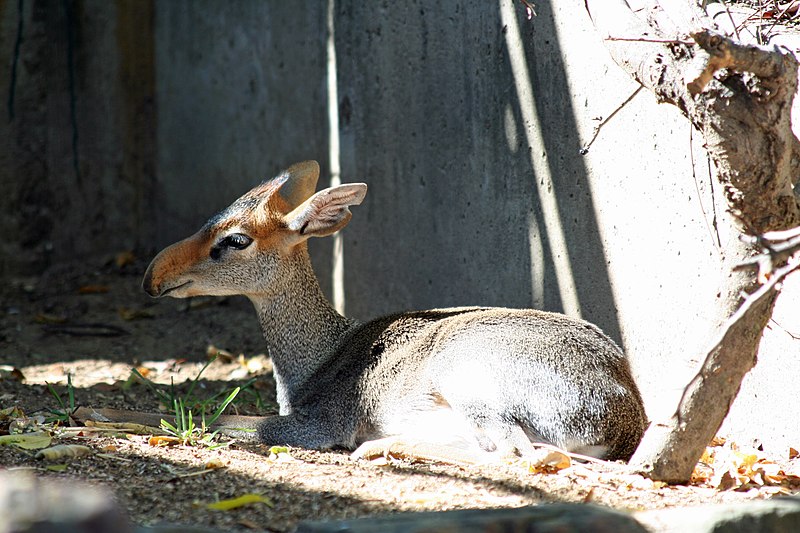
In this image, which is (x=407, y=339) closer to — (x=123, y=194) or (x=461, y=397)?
(x=461, y=397)

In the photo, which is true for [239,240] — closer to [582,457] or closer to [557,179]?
[557,179]

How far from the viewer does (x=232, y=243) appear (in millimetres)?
5199

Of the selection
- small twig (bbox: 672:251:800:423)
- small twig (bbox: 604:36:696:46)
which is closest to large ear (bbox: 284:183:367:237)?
small twig (bbox: 604:36:696:46)

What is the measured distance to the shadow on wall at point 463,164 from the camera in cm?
513

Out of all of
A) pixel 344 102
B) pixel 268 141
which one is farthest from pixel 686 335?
pixel 268 141

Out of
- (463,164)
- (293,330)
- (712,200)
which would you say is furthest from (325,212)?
(712,200)

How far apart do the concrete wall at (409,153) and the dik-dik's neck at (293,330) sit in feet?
3.24

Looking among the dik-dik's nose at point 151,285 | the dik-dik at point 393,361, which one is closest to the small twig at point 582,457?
the dik-dik at point 393,361

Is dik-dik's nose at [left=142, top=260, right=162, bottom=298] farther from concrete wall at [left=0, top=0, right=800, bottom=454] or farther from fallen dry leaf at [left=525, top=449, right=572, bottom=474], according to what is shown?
fallen dry leaf at [left=525, top=449, right=572, bottom=474]

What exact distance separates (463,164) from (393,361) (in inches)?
56.2

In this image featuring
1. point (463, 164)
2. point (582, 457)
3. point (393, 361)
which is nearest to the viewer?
point (582, 457)

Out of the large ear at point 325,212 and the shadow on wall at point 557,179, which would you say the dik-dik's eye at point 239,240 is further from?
the shadow on wall at point 557,179

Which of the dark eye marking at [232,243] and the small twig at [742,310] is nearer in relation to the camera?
the small twig at [742,310]

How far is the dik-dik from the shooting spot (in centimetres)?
431
